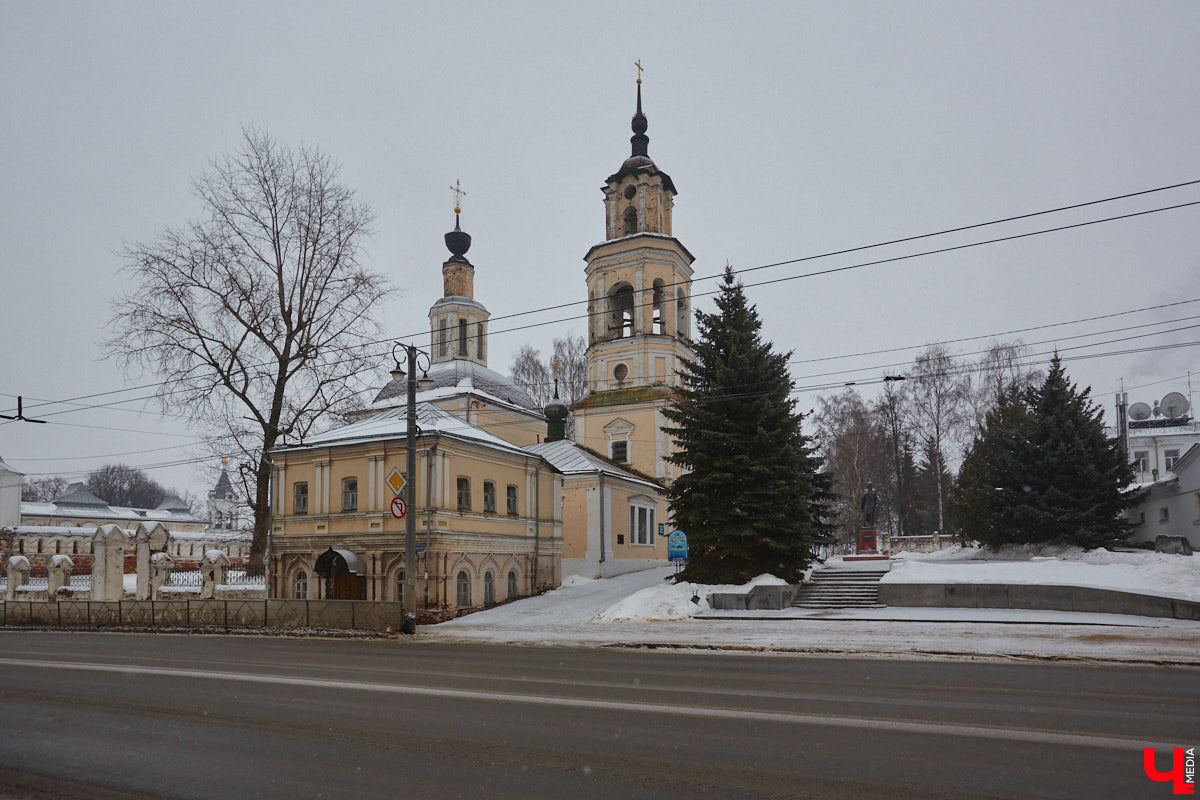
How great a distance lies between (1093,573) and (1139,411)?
125 feet

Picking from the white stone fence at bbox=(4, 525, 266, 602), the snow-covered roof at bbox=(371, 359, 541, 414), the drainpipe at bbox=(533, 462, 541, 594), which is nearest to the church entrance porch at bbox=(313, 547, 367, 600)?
the white stone fence at bbox=(4, 525, 266, 602)

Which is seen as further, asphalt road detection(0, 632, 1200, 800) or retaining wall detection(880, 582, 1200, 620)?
retaining wall detection(880, 582, 1200, 620)

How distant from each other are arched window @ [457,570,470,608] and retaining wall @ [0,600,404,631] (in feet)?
13.7

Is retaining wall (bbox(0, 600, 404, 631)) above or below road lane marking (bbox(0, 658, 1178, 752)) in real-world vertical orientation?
below

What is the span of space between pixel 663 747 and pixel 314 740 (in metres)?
Answer: 3.15

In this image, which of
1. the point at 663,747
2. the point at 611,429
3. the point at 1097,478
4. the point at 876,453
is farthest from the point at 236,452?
the point at 876,453

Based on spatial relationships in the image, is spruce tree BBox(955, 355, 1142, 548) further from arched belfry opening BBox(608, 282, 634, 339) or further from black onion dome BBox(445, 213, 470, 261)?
black onion dome BBox(445, 213, 470, 261)

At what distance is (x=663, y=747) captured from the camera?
21.8 feet

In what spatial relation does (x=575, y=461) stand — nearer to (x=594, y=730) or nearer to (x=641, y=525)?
(x=641, y=525)

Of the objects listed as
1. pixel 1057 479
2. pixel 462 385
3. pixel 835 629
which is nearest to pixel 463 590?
pixel 835 629

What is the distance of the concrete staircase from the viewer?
2336cm

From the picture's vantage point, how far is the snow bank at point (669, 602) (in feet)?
Result: 72.4

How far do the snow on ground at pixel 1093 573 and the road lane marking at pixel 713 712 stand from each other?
599 inches

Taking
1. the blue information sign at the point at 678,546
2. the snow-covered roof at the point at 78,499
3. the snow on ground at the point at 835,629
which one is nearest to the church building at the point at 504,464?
the snow on ground at the point at 835,629
